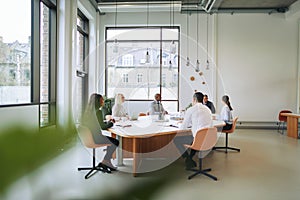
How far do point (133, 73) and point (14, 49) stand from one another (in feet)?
28.4

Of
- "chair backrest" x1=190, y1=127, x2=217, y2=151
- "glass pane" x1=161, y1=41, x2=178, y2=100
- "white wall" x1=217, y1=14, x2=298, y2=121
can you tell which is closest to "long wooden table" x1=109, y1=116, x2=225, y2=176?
"chair backrest" x1=190, y1=127, x2=217, y2=151

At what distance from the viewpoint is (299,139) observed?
7.22m

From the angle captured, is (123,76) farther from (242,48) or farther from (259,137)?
(259,137)

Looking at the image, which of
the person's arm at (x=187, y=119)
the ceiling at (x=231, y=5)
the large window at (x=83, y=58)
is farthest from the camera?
the large window at (x=83, y=58)

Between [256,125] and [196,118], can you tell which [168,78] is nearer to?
[256,125]

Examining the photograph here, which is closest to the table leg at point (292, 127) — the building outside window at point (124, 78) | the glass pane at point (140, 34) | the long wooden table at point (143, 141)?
the long wooden table at point (143, 141)

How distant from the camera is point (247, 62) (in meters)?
8.96

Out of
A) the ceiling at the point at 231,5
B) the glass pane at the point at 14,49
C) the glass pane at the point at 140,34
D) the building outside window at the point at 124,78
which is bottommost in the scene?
the glass pane at the point at 14,49

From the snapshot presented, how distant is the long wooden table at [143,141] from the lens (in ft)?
13.2

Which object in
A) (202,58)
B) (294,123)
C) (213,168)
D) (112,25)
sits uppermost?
(112,25)

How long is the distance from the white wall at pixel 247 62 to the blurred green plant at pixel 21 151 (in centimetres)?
871

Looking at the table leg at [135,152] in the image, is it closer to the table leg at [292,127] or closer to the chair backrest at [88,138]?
the chair backrest at [88,138]

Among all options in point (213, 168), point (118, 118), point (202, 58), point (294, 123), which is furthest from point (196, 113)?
point (202, 58)

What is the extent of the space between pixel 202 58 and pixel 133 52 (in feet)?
7.16
